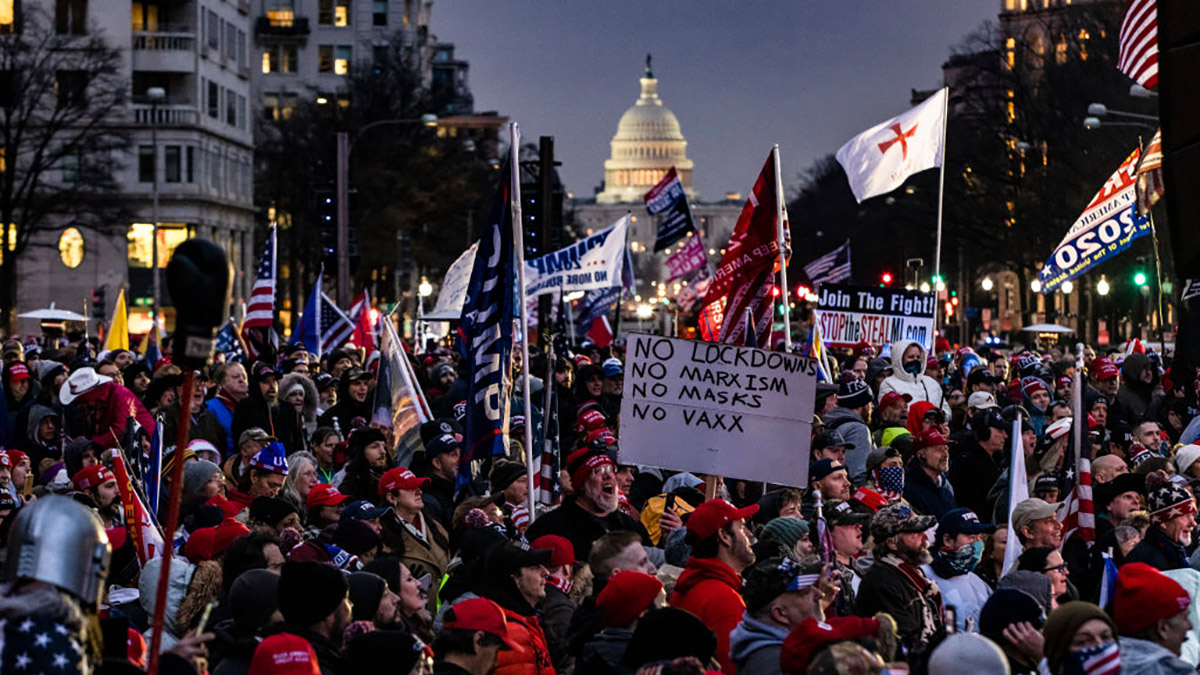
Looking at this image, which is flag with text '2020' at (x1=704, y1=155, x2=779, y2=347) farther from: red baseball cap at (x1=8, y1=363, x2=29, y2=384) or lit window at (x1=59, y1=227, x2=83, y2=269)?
lit window at (x1=59, y1=227, x2=83, y2=269)

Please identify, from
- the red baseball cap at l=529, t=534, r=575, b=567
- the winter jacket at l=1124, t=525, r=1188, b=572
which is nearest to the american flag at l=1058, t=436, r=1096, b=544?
the winter jacket at l=1124, t=525, r=1188, b=572

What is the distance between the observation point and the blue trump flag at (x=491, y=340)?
12.0 metres

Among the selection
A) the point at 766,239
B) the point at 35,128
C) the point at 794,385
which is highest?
the point at 35,128

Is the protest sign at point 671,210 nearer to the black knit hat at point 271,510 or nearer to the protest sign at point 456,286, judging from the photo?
the protest sign at point 456,286

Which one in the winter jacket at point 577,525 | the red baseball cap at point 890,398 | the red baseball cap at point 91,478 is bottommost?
the winter jacket at point 577,525

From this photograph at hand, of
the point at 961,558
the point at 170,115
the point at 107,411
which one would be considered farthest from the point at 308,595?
the point at 170,115

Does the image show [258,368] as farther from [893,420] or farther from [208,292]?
[208,292]

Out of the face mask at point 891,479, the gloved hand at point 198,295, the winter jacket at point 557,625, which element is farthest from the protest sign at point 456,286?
the gloved hand at point 198,295

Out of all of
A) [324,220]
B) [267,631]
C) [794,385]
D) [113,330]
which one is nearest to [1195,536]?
[794,385]

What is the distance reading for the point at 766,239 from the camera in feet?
48.3

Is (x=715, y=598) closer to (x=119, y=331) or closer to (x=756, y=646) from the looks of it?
(x=756, y=646)

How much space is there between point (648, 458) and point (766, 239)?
4.55 meters

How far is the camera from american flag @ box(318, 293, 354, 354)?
2714 cm

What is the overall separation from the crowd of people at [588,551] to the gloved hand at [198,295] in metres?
0.60
